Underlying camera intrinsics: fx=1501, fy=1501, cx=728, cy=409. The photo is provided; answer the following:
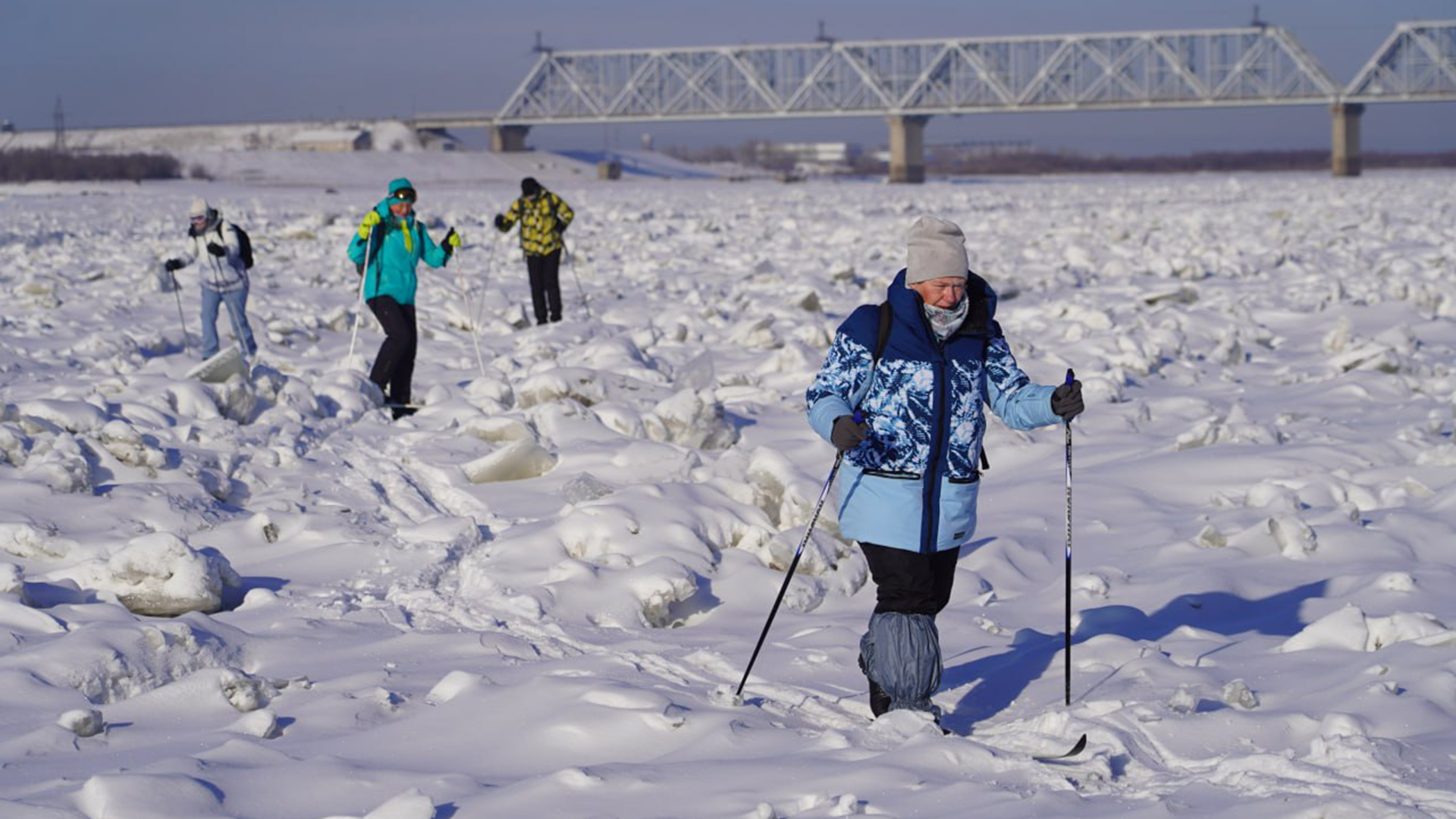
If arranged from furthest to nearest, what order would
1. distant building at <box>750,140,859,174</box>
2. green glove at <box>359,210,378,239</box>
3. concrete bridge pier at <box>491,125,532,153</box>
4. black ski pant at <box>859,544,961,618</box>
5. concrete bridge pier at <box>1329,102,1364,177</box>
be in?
distant building at <box>750,140,859,174</box> < concrete bridge pier at <box>491,125,532,153</box> < concrete bridge pier at <box>1329,102,1364,177</box> < green glove at <box>359,210,378,239</box> < black ski pant at <box>859,544,961,618</box>

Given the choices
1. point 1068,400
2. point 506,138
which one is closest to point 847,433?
point 1068,400

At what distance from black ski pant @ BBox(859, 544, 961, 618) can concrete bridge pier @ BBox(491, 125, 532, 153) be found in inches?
3240

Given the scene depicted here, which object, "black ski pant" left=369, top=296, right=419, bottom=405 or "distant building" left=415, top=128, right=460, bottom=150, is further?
"distant building" left=415, top=128, right=460, bottom=150

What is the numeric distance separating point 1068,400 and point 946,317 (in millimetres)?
369

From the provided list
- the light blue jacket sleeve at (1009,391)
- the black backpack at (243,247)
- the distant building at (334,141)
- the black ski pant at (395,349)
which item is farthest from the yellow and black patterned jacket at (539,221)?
the distant building at (334,141)

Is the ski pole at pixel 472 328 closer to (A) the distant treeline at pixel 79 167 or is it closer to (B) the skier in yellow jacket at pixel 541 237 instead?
(B) the skier in yellow jacket at pixel 541 237

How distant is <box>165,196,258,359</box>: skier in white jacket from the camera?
9.91 meters

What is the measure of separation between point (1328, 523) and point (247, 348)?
7.30 m

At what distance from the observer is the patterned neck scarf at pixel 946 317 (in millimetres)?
3795

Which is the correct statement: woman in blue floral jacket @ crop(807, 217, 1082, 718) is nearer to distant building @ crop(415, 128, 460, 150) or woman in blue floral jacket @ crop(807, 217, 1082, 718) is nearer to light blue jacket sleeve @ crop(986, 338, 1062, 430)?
light blue jacket sleeve @ crop(986, 338, 1062, 430)

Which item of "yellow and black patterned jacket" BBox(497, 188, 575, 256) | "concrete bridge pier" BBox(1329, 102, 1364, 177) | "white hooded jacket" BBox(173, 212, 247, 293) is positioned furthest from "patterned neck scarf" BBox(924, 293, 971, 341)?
"concrete bridge pier" BBox(1329, 102, 1364, 177)

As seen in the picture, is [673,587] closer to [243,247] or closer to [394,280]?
[394,280]

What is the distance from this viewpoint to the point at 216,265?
10.0 m

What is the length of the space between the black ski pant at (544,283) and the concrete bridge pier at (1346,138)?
58.9 metres
